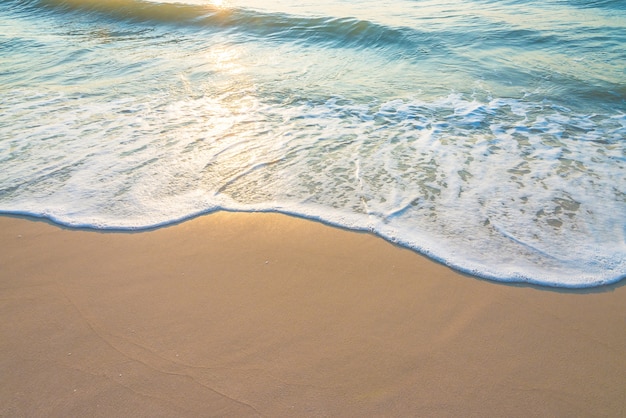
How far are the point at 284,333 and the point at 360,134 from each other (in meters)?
2.76

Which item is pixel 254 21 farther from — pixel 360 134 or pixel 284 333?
pixel 284 333

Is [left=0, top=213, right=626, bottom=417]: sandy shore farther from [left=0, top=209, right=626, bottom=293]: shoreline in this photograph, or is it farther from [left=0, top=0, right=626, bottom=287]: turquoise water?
[left=0, top=0, right=626, bottom=287]: turquoise water

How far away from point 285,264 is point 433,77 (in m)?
4.92

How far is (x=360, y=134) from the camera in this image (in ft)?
14.6

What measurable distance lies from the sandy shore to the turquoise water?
0.95 ft

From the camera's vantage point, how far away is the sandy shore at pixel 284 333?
183 cm

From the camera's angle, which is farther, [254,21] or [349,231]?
[254,21]

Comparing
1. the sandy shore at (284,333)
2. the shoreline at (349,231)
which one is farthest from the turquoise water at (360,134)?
the sandy shore at (284,333)

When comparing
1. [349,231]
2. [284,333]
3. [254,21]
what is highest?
[254,21]

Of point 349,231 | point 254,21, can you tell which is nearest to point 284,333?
point 349,231

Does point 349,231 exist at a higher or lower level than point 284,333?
higher

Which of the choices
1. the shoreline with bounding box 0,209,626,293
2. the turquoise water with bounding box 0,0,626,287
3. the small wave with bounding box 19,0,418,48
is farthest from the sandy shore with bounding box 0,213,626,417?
the small wave with bounding box 19,0,418,48

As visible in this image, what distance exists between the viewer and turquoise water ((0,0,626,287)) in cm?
302

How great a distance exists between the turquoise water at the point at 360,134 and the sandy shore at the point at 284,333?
0.95 ft
